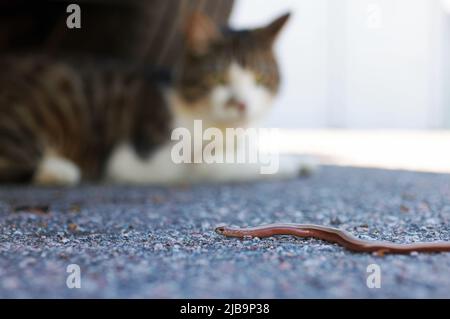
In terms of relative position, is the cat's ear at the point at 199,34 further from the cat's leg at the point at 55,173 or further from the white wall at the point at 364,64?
the white wall at the point at 364,64

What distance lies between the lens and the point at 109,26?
362 centimetres

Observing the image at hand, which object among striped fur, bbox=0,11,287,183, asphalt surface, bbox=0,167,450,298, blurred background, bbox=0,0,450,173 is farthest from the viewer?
blurred background, bbox=0,0,450,173

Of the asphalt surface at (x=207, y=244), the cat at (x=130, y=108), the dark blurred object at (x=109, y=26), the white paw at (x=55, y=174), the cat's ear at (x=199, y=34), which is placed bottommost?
the asphalt surface at (x=207, y=244)

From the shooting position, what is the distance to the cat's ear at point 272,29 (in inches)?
111

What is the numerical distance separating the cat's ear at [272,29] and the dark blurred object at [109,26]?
1.57 ft

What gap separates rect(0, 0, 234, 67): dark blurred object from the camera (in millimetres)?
3252

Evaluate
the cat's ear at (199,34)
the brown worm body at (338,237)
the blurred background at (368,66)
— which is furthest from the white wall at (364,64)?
the brown worm body at (338,237)

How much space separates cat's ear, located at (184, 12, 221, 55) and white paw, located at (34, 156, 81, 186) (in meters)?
0.76

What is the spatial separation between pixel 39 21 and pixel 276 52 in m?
1.56

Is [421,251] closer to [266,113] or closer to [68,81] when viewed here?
[266,113]

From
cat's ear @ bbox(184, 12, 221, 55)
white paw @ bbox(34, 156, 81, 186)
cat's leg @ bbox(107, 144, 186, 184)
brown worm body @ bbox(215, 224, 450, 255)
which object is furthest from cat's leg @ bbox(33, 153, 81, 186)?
brown worm body @ bbox(215, 224, 450, 255)

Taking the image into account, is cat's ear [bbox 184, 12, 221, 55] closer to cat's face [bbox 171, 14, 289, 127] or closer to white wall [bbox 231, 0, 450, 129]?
cat's face [bbox 171, 14, 289, 127]

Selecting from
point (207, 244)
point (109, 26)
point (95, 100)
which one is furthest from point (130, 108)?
point (207, 244)

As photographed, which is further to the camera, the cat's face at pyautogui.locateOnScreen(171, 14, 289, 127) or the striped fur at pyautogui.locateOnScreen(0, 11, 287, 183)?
the striped fur at pyautogui.locateOnScreen(0, 11, 287, 183)
